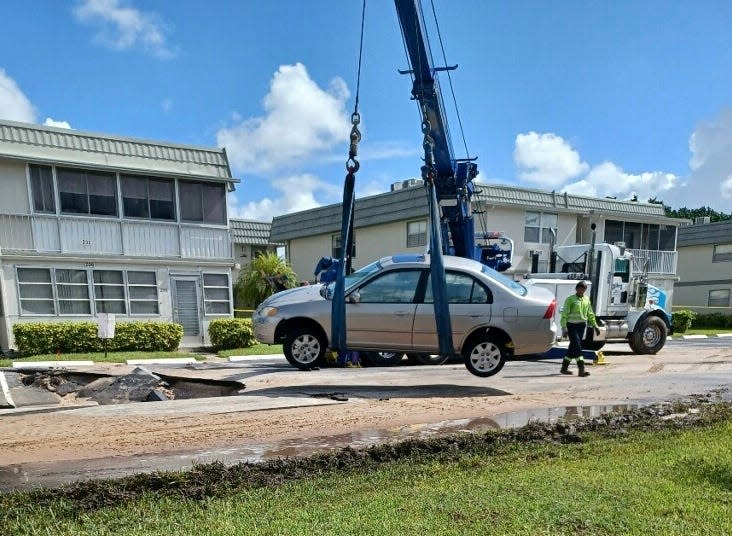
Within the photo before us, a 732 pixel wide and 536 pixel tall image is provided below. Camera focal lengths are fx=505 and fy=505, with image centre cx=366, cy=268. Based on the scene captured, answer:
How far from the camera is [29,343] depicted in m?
14.6

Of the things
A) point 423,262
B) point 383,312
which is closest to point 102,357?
point 383,312

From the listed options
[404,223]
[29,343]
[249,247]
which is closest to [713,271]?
[404,223]

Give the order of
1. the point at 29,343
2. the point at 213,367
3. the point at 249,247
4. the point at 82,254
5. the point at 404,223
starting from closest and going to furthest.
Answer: the point at 213,367 < the point at 29,343 < the point at 82,254 < the point at 404,223 < the point at 249,247

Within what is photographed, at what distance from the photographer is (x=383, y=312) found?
26.3 feet

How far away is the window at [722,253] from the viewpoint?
113 feet

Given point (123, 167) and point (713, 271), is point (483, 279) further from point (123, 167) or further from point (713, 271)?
point (713, 271)

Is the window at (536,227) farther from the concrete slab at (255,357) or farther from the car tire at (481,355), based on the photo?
the car tire at (481,355)

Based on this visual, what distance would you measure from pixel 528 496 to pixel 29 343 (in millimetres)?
15437

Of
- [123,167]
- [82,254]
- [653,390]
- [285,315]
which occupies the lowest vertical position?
[653,390]

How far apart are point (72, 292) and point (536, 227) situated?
66.1 feet

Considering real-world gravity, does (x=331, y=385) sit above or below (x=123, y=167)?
below

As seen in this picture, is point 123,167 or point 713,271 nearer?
point 123,167

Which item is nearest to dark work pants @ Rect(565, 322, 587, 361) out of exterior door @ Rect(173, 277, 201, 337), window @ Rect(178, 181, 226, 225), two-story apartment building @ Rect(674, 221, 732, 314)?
exterior door @ Rect(173, 277, 201, 337)

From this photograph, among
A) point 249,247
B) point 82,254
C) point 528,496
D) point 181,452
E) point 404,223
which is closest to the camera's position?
point 528,496
